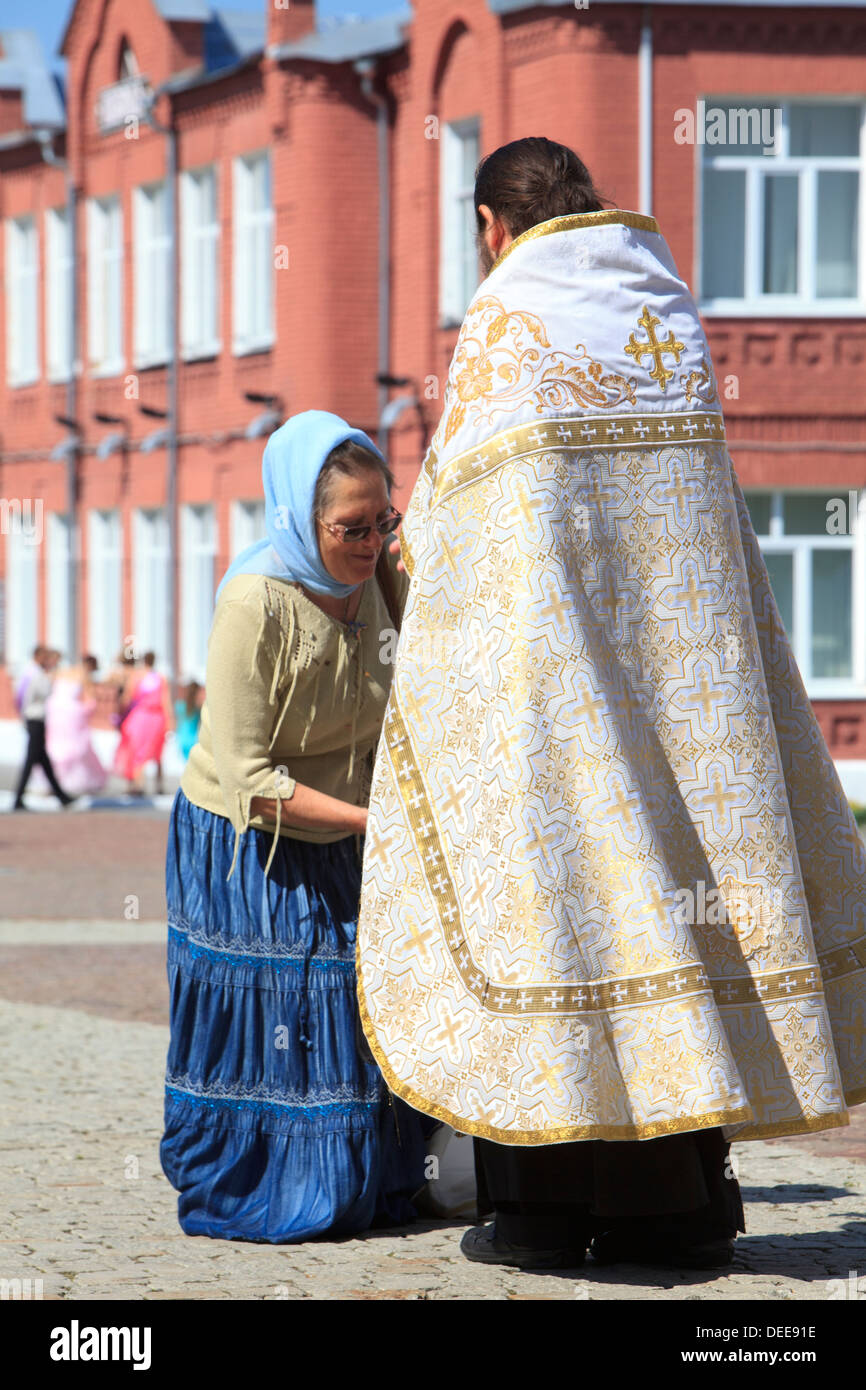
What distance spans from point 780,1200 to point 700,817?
5.30ft

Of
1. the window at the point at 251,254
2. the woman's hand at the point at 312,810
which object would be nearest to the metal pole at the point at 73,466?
the window at the point at 251,254

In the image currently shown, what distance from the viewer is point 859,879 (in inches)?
180

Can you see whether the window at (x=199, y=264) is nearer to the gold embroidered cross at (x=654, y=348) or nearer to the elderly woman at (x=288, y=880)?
the elderly woman at (x=288, y=880)

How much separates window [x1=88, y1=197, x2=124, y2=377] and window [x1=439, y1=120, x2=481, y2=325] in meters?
7.85

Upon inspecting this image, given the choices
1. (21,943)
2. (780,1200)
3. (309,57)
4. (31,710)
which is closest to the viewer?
(780,1200)

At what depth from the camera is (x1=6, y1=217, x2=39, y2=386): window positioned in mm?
32312

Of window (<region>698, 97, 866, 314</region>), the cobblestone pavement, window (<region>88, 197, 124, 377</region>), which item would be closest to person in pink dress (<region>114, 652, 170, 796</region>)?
window (<region>698, 97, 866, 314</region>)

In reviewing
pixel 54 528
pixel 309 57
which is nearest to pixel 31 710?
pixel 309 57

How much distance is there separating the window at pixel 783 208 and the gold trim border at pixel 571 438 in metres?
17.4

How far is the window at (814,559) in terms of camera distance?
21688mm

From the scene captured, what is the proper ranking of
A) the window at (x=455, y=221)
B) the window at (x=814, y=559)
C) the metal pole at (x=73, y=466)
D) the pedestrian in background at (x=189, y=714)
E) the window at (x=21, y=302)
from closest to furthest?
the window at (x=814, y=559) → the pedestrian in background at (x=189, y=714) → the window at (x=455, y=221) → the metal pole at (x=73, y=466) → the window at (x=21, y=302)

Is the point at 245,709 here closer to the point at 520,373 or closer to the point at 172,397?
the point at 520,373
